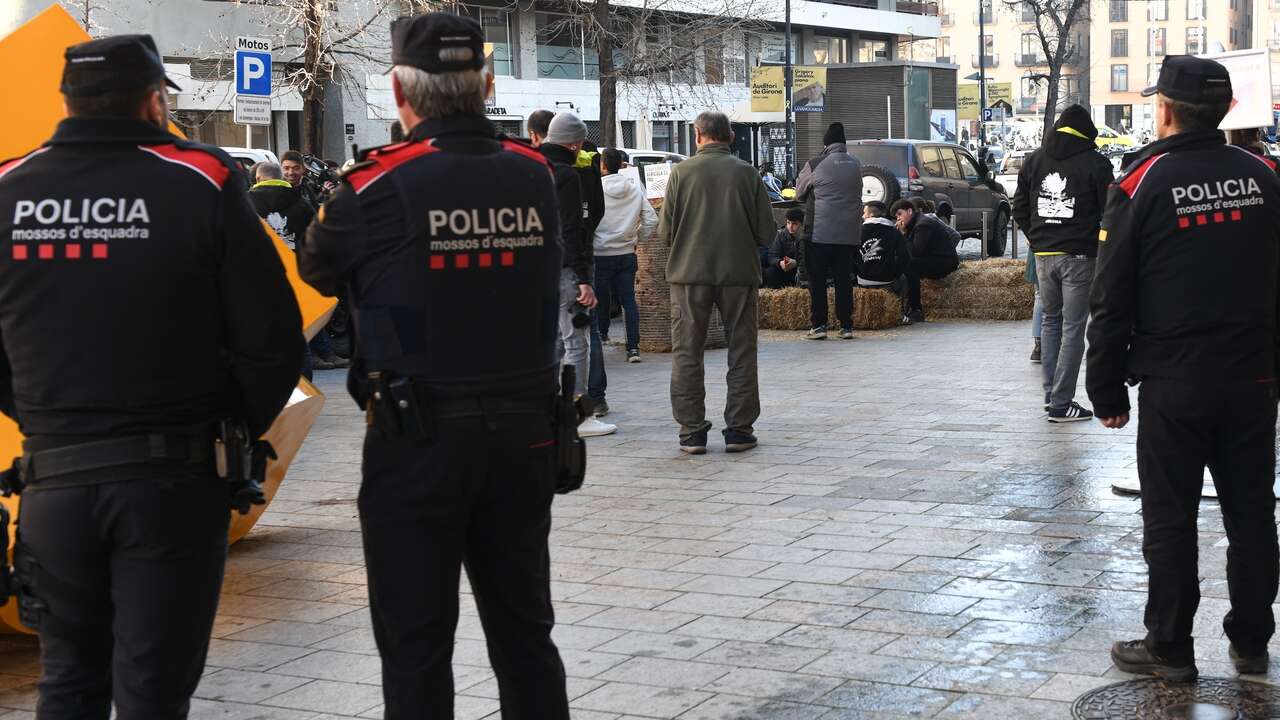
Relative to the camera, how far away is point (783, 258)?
54.4 feet

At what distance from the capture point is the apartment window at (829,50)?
6256 cm

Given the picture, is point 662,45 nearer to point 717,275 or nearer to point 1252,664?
point 717,275

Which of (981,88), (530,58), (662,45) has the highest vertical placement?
(530,58)

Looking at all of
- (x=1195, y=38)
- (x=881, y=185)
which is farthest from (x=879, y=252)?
(x=1195, y=38)

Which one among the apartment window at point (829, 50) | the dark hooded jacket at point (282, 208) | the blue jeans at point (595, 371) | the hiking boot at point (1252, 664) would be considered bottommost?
the hiking boot at point (1252, 664)

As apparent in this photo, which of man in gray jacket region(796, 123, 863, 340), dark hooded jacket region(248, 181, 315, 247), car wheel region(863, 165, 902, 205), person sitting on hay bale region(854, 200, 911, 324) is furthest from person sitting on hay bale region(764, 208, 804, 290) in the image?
car wheel region(863, 165, 902, 205)

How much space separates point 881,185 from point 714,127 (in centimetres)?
1499

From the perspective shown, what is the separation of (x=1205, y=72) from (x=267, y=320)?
2893 millimetres

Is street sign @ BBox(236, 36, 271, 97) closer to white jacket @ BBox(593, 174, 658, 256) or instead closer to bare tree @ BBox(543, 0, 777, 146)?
white jacket @ BBox(593, 174, 658, 256)

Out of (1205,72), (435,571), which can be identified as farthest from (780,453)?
(435,571)

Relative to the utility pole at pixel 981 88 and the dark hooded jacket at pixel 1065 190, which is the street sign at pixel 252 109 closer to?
the dark hooded jacket at pixel 1065 190

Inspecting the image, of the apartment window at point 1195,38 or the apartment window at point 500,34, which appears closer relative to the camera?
the apartment window at point 500,34

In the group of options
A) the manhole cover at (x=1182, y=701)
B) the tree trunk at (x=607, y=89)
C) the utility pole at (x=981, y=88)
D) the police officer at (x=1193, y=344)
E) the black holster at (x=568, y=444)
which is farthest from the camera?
the utility pole at (x=981, y=88)

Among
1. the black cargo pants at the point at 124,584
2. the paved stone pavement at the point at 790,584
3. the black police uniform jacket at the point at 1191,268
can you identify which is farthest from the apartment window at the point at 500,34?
the black cargo pants at the point at 124,584
